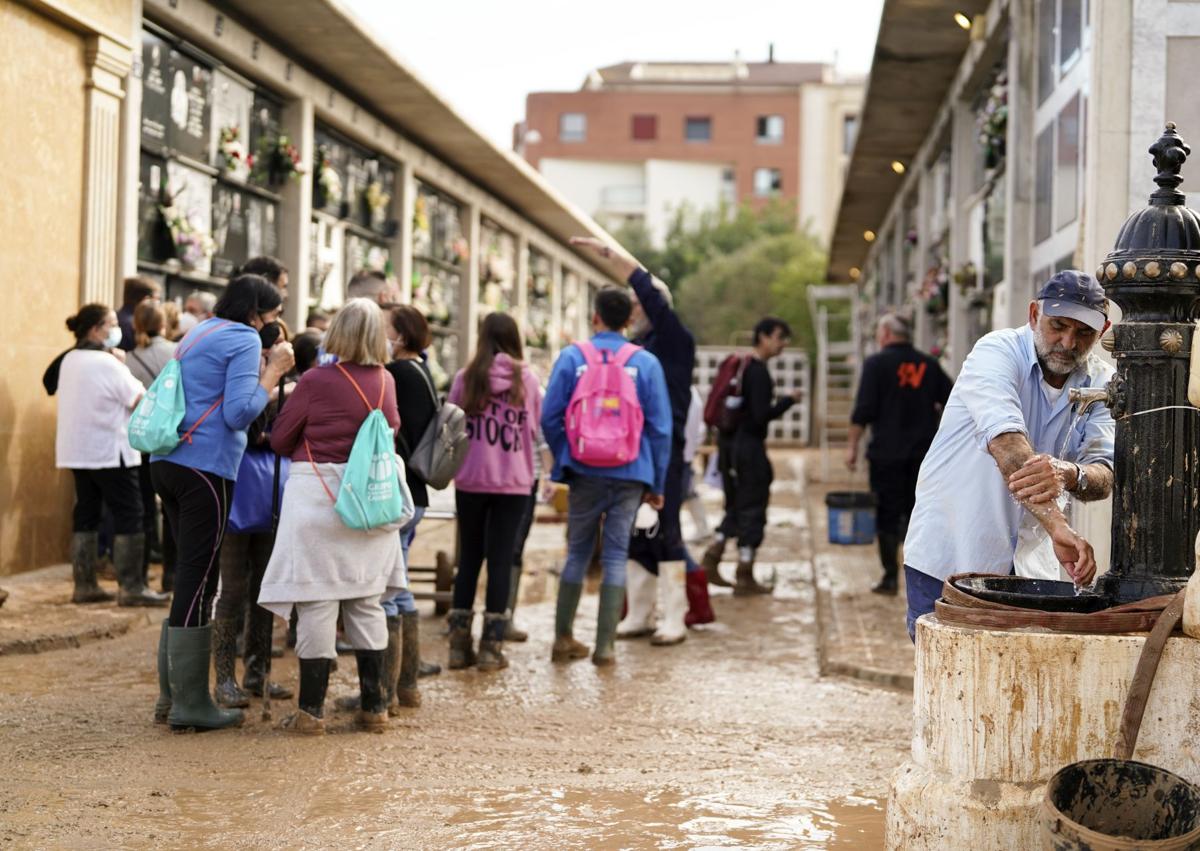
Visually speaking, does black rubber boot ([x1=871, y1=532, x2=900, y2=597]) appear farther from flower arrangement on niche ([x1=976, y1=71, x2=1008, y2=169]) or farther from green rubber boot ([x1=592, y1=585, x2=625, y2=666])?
flower arrangement on niche ([x1=976, y1=71, x2=1008, y2=169])

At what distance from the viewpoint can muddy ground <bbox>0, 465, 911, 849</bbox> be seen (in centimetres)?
479

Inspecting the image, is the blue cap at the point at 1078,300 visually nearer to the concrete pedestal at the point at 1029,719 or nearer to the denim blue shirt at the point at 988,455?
the denim blue shirt at the point at 988,455

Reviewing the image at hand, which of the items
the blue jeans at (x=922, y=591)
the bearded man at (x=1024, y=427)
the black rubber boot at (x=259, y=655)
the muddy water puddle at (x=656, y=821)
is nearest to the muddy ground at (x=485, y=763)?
the muddy water puddle at (x=656, y=821)

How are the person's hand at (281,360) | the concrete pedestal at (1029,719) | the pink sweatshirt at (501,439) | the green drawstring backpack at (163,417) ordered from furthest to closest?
1. the pink sweatshirt at (501,439)
2. the person's hand at (281,360)
3. the green drawstring backpack at (163,417)
4. the concrete pedestal at (1029,719)

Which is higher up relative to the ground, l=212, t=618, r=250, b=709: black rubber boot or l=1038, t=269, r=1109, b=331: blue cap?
l=1038, t=269, r=1109, b=331: blue cap

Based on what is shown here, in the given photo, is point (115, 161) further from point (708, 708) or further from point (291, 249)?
point (708, 708)

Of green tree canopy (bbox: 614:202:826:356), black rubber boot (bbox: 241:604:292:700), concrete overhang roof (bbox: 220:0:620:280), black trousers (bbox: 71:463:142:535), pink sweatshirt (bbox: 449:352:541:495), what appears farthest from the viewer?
green tree canopy (bbox: 614:202:826:356)

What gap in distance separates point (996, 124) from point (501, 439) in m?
6.02

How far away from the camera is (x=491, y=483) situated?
25.4ft

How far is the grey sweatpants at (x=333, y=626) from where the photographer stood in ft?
19.8

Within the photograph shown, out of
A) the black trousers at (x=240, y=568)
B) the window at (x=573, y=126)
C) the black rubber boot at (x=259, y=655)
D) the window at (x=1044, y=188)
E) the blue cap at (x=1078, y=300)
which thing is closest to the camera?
the blue cap at (x=1078, y=300)

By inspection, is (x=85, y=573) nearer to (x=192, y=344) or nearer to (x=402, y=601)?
(x=402, y=601)

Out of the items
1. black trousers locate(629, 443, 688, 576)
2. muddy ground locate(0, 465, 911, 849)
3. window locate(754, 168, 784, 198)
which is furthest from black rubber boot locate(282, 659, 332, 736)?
window locate(754, 168, 784, 198)

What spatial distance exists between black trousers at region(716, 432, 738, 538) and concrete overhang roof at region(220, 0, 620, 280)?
5072 millimetres
